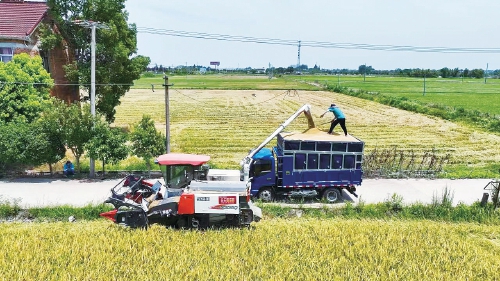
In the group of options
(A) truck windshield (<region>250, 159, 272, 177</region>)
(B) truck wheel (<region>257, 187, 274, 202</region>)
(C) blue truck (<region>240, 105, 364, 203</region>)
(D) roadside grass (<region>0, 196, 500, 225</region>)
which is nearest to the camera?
(D) roadside grass (<region>0, 196, 500, 225</region>)

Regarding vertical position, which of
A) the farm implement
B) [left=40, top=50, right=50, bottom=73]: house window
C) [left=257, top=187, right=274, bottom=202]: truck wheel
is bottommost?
[left=257, top=187, right=274, bottom=202]: truck wheel

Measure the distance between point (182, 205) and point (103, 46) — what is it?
1701cm

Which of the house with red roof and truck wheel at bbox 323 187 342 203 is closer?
truck wheel at bbox 323 187 342 203

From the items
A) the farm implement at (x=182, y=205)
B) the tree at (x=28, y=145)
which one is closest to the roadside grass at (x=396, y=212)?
the farm implement at (x=182, y=205)

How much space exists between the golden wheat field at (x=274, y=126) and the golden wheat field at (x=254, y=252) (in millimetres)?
9678

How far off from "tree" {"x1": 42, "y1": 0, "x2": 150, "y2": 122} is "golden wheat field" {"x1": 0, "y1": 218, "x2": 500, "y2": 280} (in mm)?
14479

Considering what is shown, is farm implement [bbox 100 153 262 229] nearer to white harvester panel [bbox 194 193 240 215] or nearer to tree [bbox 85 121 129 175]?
white harvester panel [bbox 194 193 240 215]

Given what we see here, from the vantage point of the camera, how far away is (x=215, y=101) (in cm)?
5391

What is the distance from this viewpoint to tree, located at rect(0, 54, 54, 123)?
22141 mm

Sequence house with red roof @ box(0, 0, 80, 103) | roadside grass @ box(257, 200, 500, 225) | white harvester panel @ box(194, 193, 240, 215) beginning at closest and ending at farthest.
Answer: white harvester panel @ box(194, 193, 240, 215) < roadside grass @ box(257, 200, 500, 225) < house with red roof @ box(0, 0, 80, 103)

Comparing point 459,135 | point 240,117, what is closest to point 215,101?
point 240,117

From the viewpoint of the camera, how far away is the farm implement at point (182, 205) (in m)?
13.3

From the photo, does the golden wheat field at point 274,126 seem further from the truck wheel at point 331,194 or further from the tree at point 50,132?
the tree at point 50,132

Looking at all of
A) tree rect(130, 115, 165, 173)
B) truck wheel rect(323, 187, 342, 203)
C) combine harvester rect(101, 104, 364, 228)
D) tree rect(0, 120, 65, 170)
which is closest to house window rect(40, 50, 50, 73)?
tree rect(0, 120, 65, 170)
